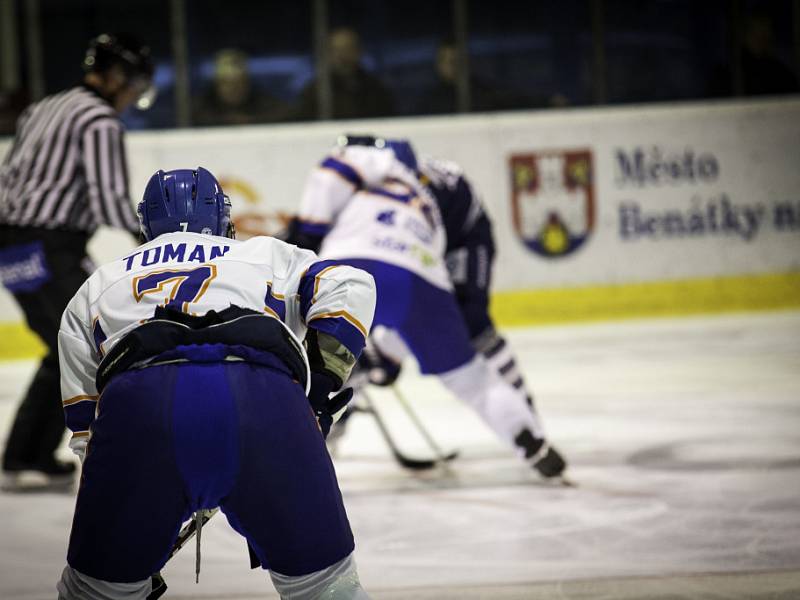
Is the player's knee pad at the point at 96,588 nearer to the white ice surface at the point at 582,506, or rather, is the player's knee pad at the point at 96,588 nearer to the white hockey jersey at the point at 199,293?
the white ice surface at the point at 582,506

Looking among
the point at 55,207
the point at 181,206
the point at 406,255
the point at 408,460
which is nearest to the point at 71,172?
the point at 55,207

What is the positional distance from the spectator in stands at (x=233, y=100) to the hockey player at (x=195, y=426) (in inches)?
236

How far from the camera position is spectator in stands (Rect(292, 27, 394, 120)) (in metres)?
7.76

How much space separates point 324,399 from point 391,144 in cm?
186

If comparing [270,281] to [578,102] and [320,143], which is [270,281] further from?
[578,102]

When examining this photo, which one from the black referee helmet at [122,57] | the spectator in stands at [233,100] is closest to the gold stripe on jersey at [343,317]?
the black referee helmet at [122,57]

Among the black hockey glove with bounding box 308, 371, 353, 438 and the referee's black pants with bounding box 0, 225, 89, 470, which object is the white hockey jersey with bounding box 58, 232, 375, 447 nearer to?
the black hockey glove with bounding box 308, 371, 353, 438

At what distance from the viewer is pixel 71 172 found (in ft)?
12.6

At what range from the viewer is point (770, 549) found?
9.06 feet

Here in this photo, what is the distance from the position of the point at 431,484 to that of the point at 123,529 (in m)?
2.12

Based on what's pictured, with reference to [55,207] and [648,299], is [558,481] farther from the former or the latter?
[648,299]

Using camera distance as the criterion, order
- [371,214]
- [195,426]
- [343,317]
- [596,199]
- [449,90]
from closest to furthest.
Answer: [195,426]
[343,317]
[371,214]
[596,199]
[449,90]

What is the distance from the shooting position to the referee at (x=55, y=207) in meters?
3.80

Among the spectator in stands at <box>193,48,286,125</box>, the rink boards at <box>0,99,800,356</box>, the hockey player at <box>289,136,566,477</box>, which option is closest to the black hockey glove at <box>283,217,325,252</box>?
the hockey player at <box>289,136,566,477</box>
